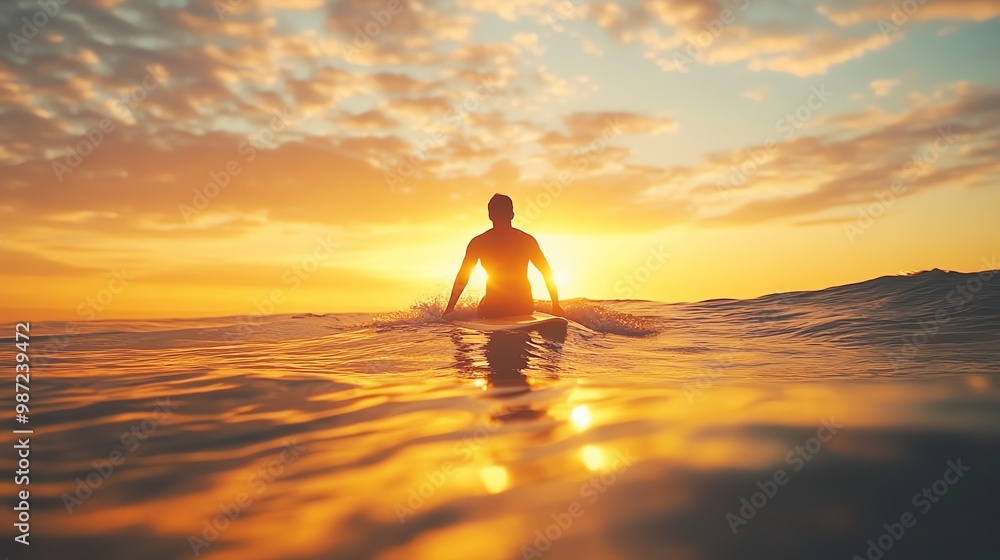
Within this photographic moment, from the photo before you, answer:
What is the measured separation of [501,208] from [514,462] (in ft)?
21.8

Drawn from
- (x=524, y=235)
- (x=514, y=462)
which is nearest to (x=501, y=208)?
(x=524, y=235)

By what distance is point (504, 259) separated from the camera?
9320 millimetres

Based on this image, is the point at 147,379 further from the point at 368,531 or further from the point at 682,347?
the point at 682,347

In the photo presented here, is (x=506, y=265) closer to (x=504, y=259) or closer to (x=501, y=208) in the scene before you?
(x=504, y=259)

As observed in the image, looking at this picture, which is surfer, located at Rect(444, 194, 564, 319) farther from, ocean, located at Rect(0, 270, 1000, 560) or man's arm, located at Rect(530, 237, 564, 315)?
ocean, located at Rect(0, 270, 1000, 560)

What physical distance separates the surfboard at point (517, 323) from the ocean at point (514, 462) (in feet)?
5.74

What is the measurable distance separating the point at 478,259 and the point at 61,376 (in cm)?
586

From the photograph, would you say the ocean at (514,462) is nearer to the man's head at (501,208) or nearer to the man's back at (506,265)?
the man's back at (506,265)

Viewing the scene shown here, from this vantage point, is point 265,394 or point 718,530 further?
point 265,394

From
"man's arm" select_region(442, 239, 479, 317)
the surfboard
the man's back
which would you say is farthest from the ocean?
"man's arm" select_region(442, 239, 479, 317)

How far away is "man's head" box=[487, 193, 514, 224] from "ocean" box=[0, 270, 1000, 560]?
354cm

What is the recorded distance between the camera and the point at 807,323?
1198 centimetres

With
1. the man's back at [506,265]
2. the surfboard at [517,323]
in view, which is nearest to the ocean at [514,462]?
the surfboard at [517,323]

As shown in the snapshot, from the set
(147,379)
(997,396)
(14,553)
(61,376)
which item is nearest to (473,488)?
(14,553)
